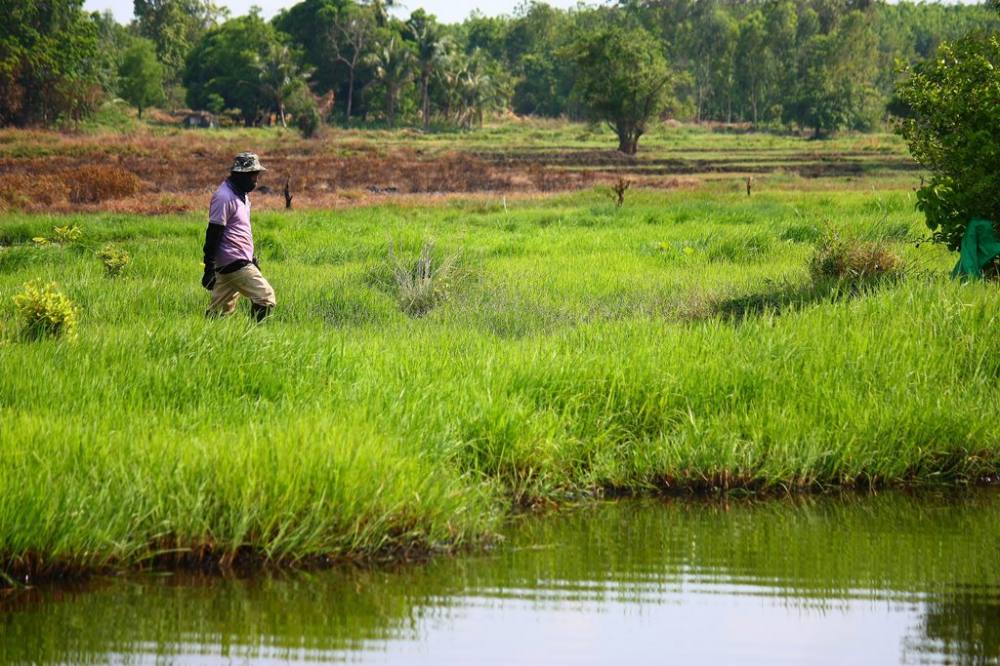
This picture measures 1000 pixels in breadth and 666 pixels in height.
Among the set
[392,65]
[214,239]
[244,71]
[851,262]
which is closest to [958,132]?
[851,262]

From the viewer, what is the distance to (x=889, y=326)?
321 inches

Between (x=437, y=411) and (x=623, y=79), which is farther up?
(x=623, y=79)

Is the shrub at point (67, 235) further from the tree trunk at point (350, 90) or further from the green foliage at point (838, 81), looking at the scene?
the green foliage at point (838, 81)

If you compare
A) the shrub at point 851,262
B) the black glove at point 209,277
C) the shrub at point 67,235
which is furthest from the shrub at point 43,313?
the shrub at point 67,235

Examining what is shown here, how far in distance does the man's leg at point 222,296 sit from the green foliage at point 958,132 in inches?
252

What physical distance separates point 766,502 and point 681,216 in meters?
14.3

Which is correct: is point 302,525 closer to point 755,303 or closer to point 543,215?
point 755,303

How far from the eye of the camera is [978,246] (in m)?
10.1

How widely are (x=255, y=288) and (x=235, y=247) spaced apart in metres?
0.36

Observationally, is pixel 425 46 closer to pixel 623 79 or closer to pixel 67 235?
pixel 623 79

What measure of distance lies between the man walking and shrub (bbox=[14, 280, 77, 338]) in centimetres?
105

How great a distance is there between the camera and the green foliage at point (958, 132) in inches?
397

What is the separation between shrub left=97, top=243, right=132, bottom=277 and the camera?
13305 mm

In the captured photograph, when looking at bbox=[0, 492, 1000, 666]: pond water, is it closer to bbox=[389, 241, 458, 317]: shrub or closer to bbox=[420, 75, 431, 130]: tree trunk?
bbox=[389, 241, 458, 317]: shrub
